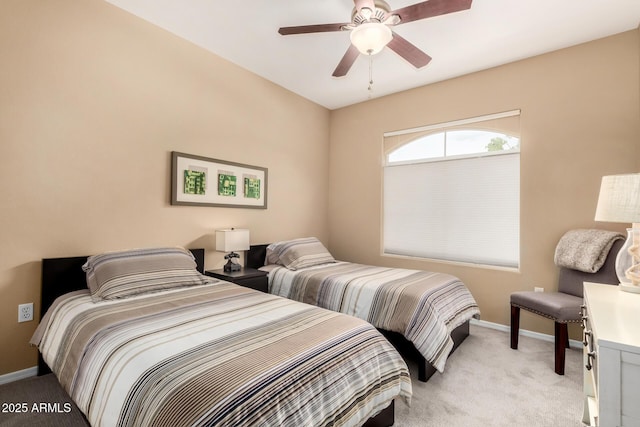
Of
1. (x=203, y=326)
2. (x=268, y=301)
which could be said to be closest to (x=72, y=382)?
(x=203, y=326)

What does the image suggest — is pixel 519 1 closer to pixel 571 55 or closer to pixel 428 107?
pixel 571 55

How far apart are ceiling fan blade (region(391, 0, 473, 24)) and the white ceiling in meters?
0.62

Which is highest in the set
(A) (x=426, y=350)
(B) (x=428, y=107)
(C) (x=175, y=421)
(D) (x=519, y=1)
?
(D) (x=519, y=1)

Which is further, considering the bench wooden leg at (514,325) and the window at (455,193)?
the window at (455,193)

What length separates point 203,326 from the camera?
5.29 ft

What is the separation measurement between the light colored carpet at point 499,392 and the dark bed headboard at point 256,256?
81.0 inches

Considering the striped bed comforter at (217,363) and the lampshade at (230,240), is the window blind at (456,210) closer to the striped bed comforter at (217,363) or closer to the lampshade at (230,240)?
the lampshade at (230,240)

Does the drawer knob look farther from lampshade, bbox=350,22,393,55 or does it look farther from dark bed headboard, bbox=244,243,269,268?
dark bed headboard, bbox=244,243,269,268

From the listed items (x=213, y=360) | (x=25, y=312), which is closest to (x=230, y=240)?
(x=25, y=312)

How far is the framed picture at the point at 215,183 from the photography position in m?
3.04

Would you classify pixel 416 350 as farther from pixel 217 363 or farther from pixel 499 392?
pixel 217 363

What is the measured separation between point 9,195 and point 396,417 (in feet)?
9.74

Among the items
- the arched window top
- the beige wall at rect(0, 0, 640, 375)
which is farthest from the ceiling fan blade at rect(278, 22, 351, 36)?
the arched window top

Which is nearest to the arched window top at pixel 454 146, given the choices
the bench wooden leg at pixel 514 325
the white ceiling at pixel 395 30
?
the white ceiling at pixel 395 30
